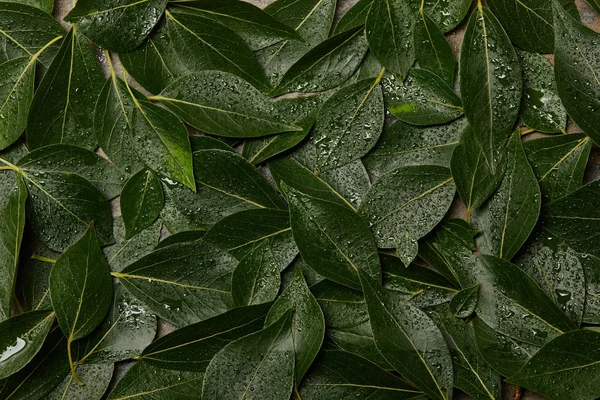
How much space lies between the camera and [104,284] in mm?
583

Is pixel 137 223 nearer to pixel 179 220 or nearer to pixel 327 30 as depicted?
pixel 179 220

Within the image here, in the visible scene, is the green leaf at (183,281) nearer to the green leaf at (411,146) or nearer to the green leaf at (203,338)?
the green leaf at (203,338)

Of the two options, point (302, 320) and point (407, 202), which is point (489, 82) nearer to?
point (407, 202)

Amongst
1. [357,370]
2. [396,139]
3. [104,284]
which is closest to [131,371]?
[104,284]

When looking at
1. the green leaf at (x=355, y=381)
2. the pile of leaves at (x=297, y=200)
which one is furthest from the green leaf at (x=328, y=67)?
the green leaf at (x=355, y=381)

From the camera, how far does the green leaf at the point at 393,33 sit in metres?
0.55

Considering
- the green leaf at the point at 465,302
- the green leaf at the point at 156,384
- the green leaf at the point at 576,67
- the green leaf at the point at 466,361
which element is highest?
the green leaf at the point at 576,67

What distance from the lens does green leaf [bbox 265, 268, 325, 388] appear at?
0.55 metres

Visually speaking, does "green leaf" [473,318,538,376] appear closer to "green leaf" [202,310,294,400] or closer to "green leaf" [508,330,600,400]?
"green leaf" [508,330,600,400]

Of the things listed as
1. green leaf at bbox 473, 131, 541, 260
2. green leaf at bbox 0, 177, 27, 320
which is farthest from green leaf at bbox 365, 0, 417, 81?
green leaf at bbox 0, 177, 27, 320

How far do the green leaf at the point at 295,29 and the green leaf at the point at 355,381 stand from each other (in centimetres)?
23

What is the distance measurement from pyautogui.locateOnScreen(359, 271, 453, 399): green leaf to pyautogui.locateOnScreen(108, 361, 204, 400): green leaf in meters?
0.16

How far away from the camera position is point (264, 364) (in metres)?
0.55

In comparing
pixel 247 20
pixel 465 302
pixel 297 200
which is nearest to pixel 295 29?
pixel 247 20
